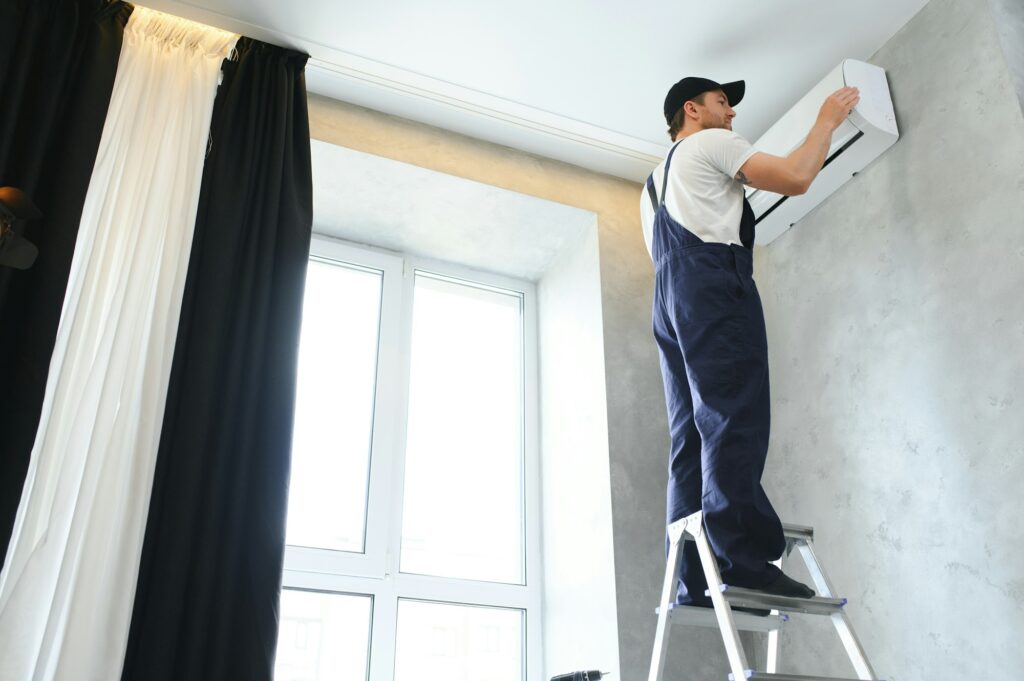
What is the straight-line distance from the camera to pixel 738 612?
1998 millimetres

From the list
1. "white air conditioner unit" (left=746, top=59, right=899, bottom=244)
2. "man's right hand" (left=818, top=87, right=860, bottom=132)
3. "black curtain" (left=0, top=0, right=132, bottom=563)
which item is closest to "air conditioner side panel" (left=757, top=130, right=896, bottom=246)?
"white air conditioner unit" (left=746, top=59, right=899, bottom=244)

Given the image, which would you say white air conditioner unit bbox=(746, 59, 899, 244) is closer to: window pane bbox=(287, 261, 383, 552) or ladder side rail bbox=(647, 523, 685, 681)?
ladder side rail bbox=(647, 523, 685, 681)

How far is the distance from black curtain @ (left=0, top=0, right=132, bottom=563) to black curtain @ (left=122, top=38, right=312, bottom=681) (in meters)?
0.30

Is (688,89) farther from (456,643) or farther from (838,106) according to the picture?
(456,643)

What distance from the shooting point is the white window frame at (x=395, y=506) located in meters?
Answer: 2.75

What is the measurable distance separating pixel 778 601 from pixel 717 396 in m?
0.45

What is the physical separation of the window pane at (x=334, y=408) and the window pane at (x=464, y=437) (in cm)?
18

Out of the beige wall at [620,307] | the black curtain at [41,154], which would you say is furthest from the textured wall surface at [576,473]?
the black curtain at [41,154]

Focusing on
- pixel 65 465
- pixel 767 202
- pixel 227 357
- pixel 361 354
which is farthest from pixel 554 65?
pixel 65 465

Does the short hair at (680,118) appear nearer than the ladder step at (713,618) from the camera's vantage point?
No

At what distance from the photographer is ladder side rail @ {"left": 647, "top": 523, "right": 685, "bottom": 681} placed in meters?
1.92

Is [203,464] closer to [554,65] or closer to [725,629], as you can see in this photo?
[725,629]

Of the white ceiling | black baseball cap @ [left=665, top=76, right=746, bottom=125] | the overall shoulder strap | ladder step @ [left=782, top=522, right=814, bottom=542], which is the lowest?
ladder step @ [left=782, top=522, right=814, bottom=542]

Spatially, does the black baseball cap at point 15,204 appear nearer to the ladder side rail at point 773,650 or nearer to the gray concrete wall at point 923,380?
the ladder side rail at point 773,650
